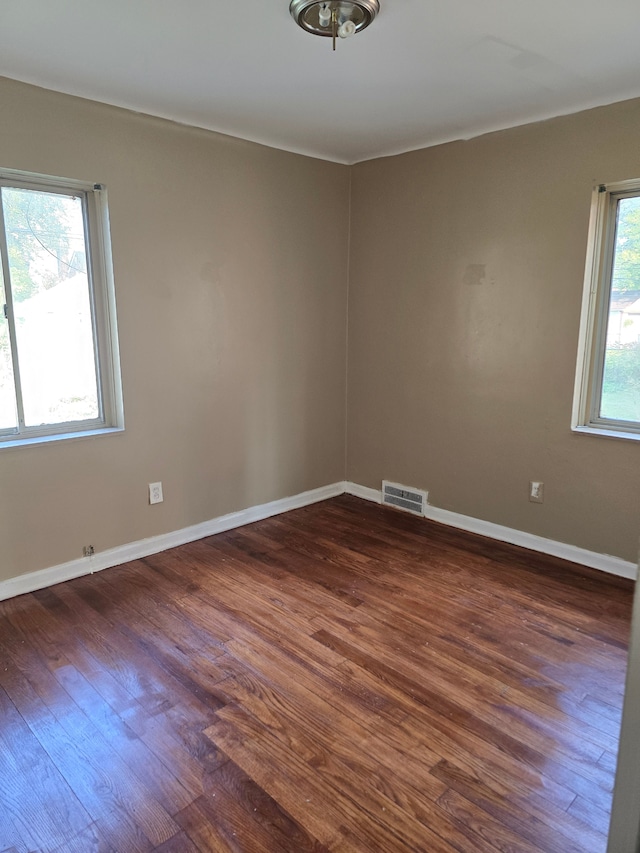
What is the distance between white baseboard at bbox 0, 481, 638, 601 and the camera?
2.83m

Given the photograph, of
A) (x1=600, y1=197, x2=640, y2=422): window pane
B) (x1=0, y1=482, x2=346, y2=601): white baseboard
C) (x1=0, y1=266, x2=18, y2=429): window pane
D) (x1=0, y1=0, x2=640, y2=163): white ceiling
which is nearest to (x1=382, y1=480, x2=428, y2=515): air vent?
(x1=0, y1=482, x2=346, y2=601): white baseboard

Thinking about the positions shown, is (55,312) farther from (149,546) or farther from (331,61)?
(331,61)

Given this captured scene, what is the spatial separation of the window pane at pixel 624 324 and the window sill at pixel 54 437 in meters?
2.66

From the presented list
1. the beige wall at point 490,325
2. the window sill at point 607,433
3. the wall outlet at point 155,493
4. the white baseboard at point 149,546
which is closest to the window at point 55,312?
the wall outlet at point 155,493

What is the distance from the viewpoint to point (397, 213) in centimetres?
369

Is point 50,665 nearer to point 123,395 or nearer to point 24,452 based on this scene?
point 24,452

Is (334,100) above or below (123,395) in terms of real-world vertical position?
Answer: above

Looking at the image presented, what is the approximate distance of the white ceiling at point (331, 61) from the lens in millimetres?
1947

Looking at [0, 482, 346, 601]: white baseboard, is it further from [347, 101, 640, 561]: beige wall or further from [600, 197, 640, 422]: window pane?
[600, 197, 640, 422]: window pane

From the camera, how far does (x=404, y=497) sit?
393 centimetres

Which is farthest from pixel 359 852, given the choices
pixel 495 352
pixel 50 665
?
pixel 495 352

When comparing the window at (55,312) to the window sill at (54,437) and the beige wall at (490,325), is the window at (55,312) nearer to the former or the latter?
the window sill at (54,437)

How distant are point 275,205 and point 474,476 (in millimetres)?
2142

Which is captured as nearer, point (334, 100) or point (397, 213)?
point (334, 100)
